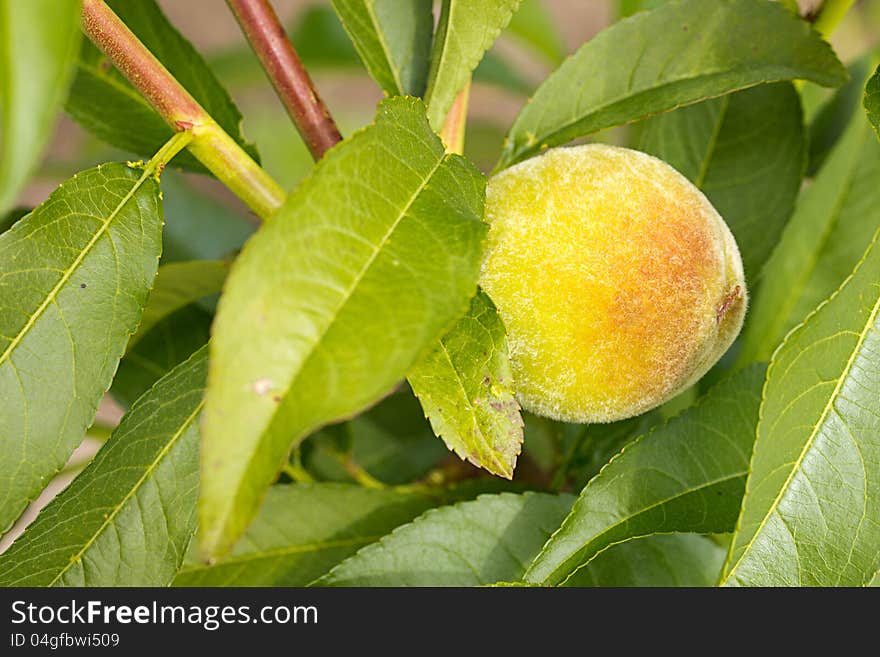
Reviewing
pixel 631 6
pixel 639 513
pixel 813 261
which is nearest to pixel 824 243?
pixel 813 261

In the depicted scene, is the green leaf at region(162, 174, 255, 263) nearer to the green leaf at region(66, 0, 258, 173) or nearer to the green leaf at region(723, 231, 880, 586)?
the green leaf at region(66, 0, 258, 173)

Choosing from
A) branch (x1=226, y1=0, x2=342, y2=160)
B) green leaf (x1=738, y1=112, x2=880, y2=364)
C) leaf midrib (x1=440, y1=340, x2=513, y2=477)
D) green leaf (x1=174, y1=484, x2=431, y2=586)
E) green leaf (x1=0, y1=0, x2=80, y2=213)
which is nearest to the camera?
green leaf (x1=0, y1=0, x2=80, y2=213)

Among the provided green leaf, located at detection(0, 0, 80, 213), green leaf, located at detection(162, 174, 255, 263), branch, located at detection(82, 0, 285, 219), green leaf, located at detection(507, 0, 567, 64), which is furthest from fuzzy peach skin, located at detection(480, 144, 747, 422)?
green leaf, located at detection(507, 0, 567, 64)

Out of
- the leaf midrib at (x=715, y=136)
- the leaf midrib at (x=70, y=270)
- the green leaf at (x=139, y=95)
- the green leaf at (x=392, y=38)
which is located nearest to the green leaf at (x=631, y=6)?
the leaf midrib at (x=715, y=136)

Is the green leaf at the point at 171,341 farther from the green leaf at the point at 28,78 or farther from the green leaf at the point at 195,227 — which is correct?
the green leaf at the point at 28,78

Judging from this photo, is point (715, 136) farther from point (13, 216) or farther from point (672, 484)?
point (13, 216)

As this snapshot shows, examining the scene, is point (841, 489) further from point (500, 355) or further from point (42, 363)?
point (42, 363)
